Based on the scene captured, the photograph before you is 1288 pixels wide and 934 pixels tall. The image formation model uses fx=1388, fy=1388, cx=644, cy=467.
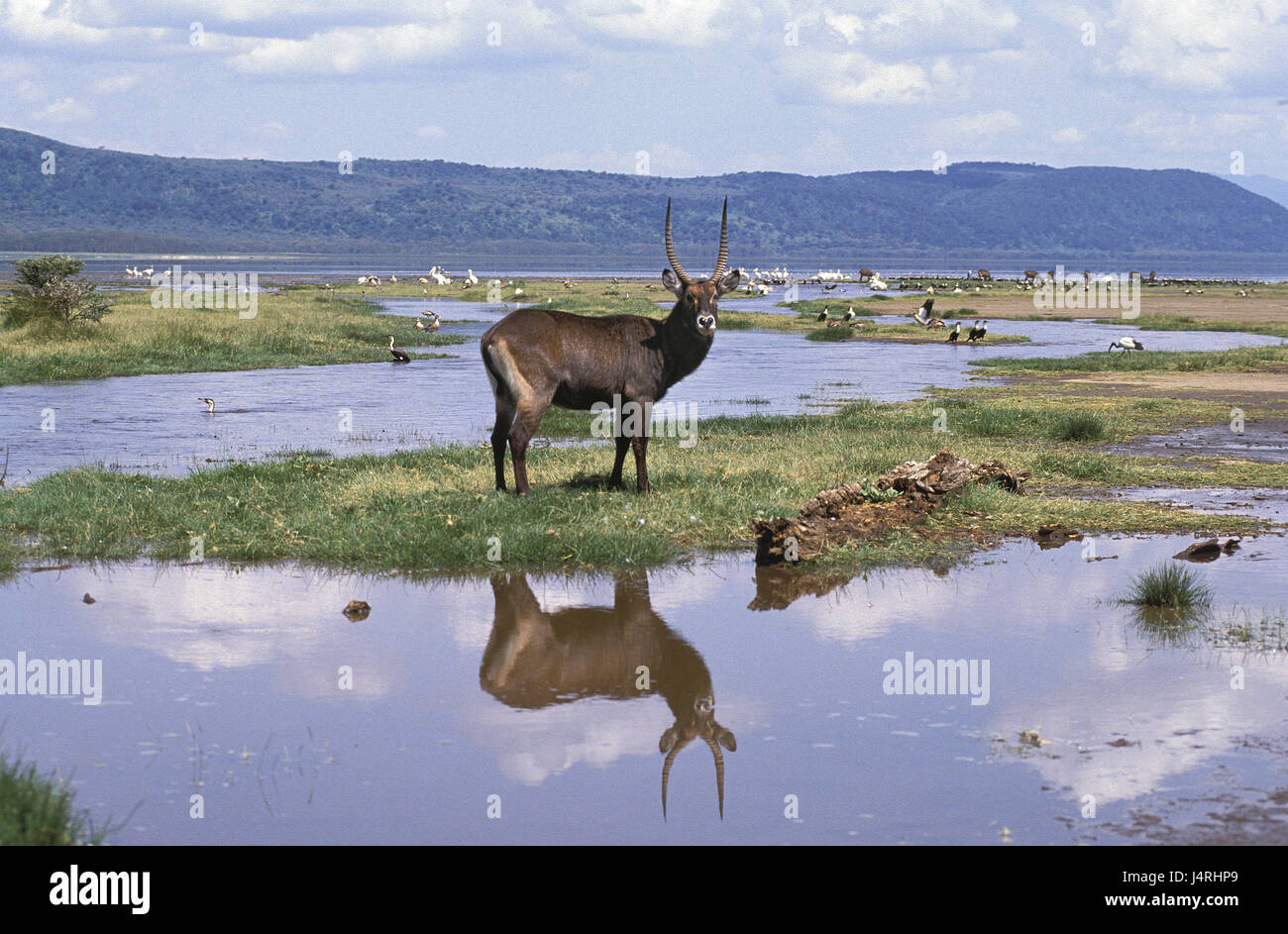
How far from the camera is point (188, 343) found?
3706 centimetres

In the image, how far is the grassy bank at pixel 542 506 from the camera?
40.0 feet

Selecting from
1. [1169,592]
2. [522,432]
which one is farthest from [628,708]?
[522,432]

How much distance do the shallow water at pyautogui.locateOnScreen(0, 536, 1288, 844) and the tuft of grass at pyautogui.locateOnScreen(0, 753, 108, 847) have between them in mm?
277

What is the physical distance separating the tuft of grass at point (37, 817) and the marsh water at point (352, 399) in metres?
11.8

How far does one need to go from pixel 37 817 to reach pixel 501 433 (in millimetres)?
8834

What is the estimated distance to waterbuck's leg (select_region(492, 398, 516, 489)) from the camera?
46.8 feet

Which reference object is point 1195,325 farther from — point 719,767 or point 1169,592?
point 719,767

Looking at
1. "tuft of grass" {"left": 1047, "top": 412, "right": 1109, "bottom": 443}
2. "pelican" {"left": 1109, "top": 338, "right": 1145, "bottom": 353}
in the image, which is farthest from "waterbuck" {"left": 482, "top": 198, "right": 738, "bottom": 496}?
"pelican" {"left": 1109, "top": 338, "right": 1145, "bottom": 353}

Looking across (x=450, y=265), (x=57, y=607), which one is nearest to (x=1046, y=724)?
(x=57, y=607)

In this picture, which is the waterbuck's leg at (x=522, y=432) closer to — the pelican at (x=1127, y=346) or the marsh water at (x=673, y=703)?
the marsh water at (x=673, y=703)

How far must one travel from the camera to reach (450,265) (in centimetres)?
17588
